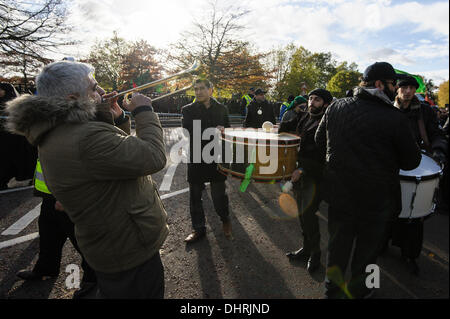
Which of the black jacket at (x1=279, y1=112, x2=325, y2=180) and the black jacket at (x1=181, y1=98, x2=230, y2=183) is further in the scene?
the black jacket at (x1=181, y1=98, x2=230, y2=183)

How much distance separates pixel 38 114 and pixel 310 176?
102 inches

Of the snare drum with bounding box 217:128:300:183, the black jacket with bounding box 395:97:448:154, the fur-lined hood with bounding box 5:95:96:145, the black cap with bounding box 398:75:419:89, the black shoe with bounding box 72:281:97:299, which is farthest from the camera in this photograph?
the black jacket with bounding box 395:97:448:154

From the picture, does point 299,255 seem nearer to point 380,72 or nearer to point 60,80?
point 380,72

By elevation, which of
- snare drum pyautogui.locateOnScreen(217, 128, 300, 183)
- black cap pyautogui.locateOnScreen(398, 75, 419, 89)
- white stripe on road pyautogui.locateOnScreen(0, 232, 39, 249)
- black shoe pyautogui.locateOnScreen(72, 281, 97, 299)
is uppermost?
black cap pyautogui.locateOnScreen(398, 75, 419, 89)

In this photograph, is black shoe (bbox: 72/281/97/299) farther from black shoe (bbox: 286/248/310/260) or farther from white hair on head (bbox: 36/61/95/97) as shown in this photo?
black shoe (bbox: 286/248/310/260)

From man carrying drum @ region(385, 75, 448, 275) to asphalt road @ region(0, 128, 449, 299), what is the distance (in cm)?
24

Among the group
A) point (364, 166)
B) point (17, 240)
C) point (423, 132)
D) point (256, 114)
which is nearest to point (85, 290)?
point (17, 240)

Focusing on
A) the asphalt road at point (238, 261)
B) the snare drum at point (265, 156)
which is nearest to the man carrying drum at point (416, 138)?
the asphalt road at point (238, 261)

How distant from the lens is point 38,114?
1.15 metres

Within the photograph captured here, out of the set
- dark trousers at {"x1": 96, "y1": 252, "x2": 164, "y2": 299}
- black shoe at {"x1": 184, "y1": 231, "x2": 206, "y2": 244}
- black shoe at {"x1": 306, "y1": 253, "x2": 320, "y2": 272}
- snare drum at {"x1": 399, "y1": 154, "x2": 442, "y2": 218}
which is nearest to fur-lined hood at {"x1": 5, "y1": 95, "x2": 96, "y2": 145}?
dark trousers at {"x1": 96, "y1": 252, "x2": 164, "y2": 299}

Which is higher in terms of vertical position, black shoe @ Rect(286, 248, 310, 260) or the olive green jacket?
the olive green jacket

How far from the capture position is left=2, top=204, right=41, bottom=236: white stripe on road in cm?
342

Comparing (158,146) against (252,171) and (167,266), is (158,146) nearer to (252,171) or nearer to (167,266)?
(252,171)

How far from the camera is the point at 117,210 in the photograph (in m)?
1.38
